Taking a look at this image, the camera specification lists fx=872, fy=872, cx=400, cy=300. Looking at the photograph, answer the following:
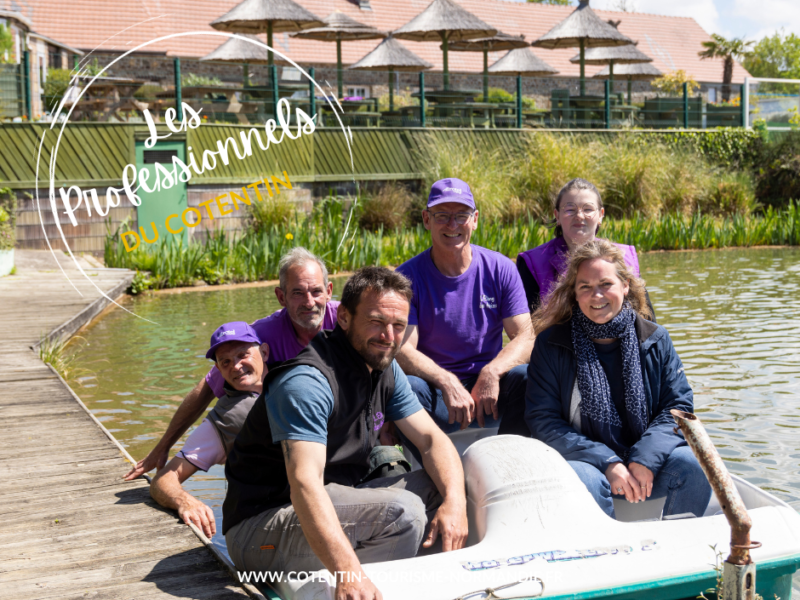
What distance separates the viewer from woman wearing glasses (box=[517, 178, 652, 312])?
14.0 ft

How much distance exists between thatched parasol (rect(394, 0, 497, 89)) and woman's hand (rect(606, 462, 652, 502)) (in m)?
14.8

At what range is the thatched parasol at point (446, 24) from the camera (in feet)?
55.9

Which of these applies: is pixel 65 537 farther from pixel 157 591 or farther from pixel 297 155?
pixel 297 155

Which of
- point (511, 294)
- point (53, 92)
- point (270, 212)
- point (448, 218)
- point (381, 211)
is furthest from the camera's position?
point (381, 211)

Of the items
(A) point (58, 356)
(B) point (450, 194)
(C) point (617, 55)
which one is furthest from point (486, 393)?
(C) point (617, 55)

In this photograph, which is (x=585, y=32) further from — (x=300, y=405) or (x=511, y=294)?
(x=300, y=405)

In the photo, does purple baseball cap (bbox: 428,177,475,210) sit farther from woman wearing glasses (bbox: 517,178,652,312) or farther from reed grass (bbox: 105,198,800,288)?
reed grass (bbox: 105,198,800,288)

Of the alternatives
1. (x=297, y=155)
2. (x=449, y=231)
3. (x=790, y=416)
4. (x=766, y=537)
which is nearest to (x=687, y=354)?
(x=790, y=416)

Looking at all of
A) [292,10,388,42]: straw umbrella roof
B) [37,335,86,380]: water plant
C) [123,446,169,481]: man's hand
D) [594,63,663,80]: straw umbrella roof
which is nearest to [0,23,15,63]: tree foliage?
[292,10,388,42]: straw umbrella roof

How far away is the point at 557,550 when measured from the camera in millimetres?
2805

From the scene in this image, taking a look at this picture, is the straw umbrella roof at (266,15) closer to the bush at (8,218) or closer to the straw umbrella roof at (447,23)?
the straw umbrella roof at (447,23)

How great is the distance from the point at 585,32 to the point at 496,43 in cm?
196

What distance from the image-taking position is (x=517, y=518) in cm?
293

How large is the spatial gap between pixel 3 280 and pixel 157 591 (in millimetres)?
8457
